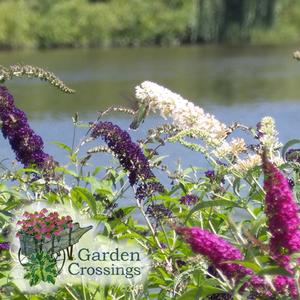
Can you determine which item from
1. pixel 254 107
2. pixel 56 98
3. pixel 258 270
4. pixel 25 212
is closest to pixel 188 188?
pixel 25 212

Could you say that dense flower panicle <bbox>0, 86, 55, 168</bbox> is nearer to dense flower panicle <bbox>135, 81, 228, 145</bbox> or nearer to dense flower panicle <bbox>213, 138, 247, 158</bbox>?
dense flower panicle <bbox>135, 81, 228, 145</bbox>

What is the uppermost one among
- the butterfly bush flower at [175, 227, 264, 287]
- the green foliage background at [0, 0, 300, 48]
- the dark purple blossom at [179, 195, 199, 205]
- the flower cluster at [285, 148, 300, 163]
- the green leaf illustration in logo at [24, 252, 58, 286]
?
the butterfly bush flower at [175, 227, 264, 287]

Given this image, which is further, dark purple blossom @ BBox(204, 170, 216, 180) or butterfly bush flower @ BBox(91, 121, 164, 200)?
dark purple blossom @ BBox(204, 170, 216, 180)

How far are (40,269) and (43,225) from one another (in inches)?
4.0

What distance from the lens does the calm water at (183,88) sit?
1126cm

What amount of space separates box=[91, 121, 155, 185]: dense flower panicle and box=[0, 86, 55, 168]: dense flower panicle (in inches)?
6.9

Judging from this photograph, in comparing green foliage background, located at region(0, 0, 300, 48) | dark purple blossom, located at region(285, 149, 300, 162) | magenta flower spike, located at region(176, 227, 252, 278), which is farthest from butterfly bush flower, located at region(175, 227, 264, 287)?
green foliage background, located at region(0, 0, 300, 48)

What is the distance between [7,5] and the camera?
40031 millimetres

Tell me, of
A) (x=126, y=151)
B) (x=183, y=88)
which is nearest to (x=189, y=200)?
(x=126, y=151)

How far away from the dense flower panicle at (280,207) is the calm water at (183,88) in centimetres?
344

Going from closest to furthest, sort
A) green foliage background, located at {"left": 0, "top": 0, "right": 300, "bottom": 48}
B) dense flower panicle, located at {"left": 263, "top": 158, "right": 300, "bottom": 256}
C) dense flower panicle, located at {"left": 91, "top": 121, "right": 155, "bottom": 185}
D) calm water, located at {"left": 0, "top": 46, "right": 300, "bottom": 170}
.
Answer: dense flower panicle, located at {"left": 263, "top": 158, "right": 300, "bottom": 256} < dense flower panicle, located at {"left": 91, "top": 121, "right": 155, "bottom": 185} < calm water, located at {"left": 0, "top": 46, "right": 300, "bottom": 170} < green foliage background, located at {"left": 0, "top": 0, "right": 300, "bottom": 48}

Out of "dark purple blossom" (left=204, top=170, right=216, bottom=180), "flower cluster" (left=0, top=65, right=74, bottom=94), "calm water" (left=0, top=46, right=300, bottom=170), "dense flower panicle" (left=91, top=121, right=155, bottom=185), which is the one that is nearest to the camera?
"dense flower panicle" (left=91, top=121, right=155, bottom=185)

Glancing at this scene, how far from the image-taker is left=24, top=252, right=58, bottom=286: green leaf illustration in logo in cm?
213

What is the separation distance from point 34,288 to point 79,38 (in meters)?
39.9
